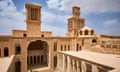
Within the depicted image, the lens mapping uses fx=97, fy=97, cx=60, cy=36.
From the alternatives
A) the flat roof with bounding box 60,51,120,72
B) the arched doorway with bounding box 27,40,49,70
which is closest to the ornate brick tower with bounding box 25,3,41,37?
the arched doorway with bounding box 27,40,49,70

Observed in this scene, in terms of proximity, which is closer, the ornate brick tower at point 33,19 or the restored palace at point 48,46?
the restored palace at point 48,46

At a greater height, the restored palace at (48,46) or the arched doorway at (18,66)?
the restored palace at (48,46)

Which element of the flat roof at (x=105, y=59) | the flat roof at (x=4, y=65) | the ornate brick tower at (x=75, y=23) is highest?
the ornate brick tower at (x=75, y=23)

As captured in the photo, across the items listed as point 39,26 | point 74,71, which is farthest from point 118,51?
point 39,26

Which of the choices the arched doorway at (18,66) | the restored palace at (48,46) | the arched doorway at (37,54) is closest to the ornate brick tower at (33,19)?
the restored palace at (48,46)

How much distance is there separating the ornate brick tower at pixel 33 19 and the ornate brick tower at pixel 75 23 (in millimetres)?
11387

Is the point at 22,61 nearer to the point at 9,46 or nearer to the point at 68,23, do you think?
the point at 9,46

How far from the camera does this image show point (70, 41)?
27.8 meters

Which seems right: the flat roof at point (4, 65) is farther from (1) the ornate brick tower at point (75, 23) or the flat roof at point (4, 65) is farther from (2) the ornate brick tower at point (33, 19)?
(1) the ornate brick tower at point (75, 23)

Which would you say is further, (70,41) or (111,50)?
(70,41)

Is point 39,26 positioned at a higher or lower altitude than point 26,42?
higher

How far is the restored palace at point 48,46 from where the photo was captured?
711 inches

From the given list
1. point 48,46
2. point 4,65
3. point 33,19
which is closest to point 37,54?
point 48,46

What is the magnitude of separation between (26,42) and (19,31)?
4.03m
